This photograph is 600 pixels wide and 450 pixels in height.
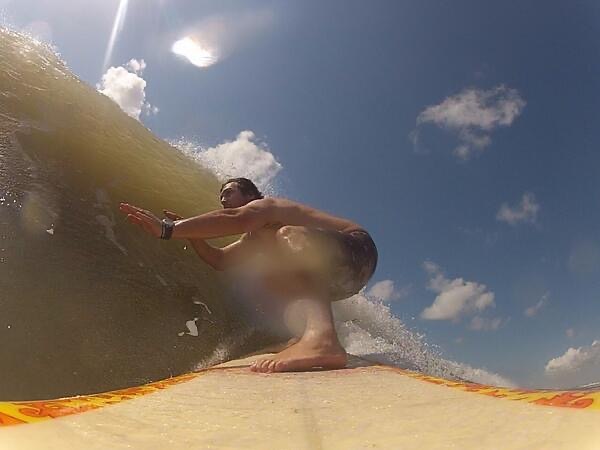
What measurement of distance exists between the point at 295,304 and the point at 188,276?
1416 mm

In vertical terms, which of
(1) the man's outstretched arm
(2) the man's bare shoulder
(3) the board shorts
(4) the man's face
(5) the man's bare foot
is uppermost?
(4) the man's face

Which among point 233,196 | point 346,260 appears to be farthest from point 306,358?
point 233,196

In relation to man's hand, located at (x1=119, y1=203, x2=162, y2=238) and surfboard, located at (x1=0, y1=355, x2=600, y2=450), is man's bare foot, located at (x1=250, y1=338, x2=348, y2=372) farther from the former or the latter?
man's hand, located at (x1=119, y1=203, x2=162, y2=238)

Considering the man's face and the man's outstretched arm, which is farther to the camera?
the man's face

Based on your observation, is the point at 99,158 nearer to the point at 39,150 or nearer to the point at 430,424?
the point at 39,150

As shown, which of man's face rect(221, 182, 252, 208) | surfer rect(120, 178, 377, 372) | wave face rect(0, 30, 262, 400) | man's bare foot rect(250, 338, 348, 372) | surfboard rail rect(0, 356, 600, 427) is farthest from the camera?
man's face rect(221, 182, 252, 208)

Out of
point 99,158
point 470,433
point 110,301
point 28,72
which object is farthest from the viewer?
point 28,72

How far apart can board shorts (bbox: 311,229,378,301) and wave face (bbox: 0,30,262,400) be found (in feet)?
3.61

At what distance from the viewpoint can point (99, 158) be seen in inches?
195

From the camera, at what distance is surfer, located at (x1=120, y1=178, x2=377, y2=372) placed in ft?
7.63

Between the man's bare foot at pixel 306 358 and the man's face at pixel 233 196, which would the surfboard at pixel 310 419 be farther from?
the man's face at pixel 233 196

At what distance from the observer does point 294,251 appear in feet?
8.43

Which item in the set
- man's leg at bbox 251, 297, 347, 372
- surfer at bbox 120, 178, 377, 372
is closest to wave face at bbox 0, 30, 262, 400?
surfer at bbox 120, 178, 377, 372

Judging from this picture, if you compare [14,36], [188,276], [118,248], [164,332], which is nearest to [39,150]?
[118,248]
